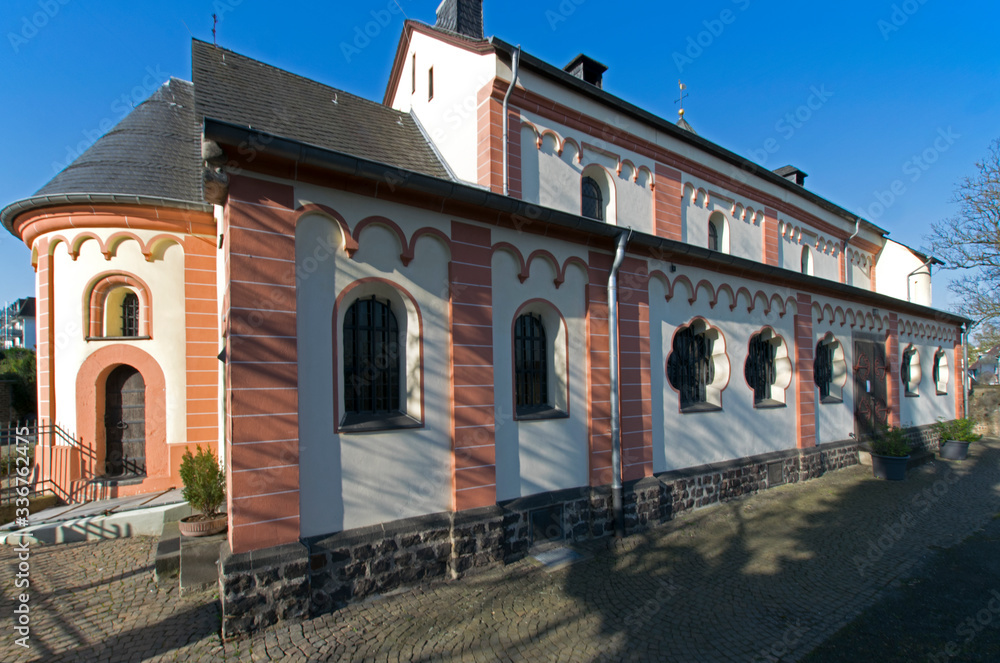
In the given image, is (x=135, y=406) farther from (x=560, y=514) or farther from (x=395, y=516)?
(x=560, y=514)

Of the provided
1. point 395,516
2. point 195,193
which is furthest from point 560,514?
point 195,193

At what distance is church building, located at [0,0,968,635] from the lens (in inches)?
184

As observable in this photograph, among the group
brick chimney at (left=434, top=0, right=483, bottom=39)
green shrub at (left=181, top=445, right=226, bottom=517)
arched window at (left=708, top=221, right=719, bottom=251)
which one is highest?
brick chimney at (left=434, top=0, right=483, bottom=39)

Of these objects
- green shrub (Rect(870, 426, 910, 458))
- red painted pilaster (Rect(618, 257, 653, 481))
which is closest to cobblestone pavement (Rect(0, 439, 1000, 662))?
red painted pilaster (Rect(618, 257, 653, 481))

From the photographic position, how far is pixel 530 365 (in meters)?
6.78

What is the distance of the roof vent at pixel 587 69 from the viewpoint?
9.37 metres

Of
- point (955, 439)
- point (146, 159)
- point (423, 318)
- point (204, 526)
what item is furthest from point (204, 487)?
point (955, 439)

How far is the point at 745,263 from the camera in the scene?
904 cm

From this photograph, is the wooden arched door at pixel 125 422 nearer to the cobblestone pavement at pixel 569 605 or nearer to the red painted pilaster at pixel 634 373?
the cobblestone pavement at pixel 569 605

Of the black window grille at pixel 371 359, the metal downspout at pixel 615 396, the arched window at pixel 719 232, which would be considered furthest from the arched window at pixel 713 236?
the black window grille at pixel 371 359

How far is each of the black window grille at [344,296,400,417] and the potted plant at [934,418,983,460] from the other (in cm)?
1661

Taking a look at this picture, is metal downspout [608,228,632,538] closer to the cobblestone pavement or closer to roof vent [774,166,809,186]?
the cobblestone pavement

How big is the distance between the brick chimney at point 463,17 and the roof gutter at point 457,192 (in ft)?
19.0

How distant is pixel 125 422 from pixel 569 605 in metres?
7.82
